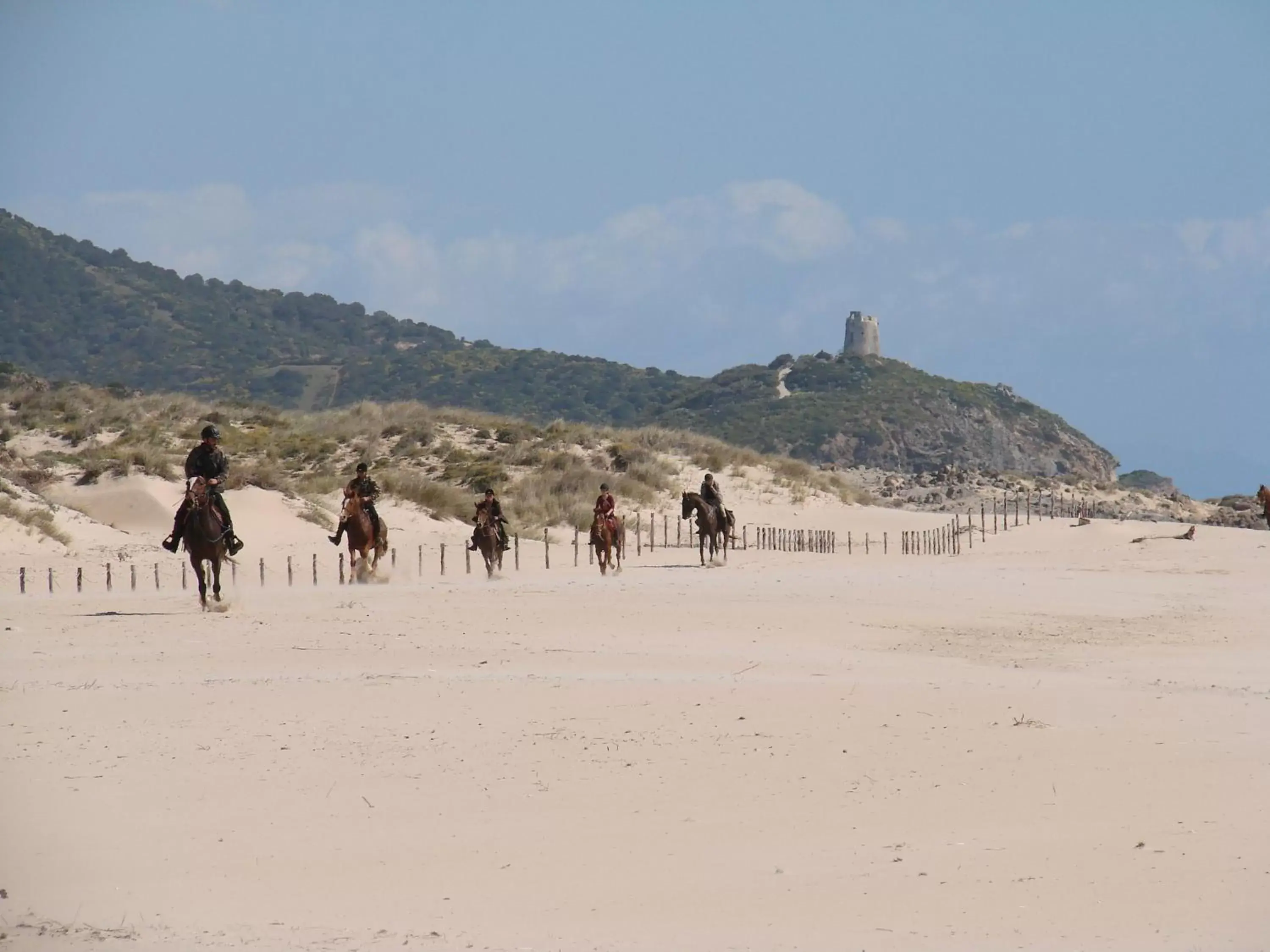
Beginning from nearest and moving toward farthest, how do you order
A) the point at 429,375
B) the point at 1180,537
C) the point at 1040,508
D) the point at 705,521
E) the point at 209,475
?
the point at 209,475 → the point at 705,521 → the point at 1180,537 → the point at 1040,508 → the point at 429,375

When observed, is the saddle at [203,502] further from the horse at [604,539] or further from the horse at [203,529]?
the horse at [604,539]

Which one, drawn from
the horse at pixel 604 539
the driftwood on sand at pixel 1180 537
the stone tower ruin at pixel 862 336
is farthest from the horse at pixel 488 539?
the stone tower ruin at pixel 862 336

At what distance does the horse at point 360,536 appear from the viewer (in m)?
24.6

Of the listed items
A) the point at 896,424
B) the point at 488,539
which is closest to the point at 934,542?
the point at 488,539

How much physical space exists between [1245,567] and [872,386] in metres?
81.7

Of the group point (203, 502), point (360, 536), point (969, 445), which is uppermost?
point (969, 445)

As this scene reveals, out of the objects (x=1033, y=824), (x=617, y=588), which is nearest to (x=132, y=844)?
(x=1033, y=824)

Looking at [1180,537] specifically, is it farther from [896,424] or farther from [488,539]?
[896,424]

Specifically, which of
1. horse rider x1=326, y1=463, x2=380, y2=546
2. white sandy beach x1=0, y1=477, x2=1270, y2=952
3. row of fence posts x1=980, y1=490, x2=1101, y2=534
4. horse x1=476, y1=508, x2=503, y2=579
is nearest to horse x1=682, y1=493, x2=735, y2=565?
horse x1=476, y1=508, x2=503, y2=579

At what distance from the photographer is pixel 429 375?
127 metres

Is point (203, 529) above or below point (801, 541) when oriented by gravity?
above

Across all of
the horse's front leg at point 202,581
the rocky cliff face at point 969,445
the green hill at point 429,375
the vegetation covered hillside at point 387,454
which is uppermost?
the green hill at point 429,375

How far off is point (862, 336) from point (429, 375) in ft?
119

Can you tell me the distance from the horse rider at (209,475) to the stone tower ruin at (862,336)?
118116 mm
